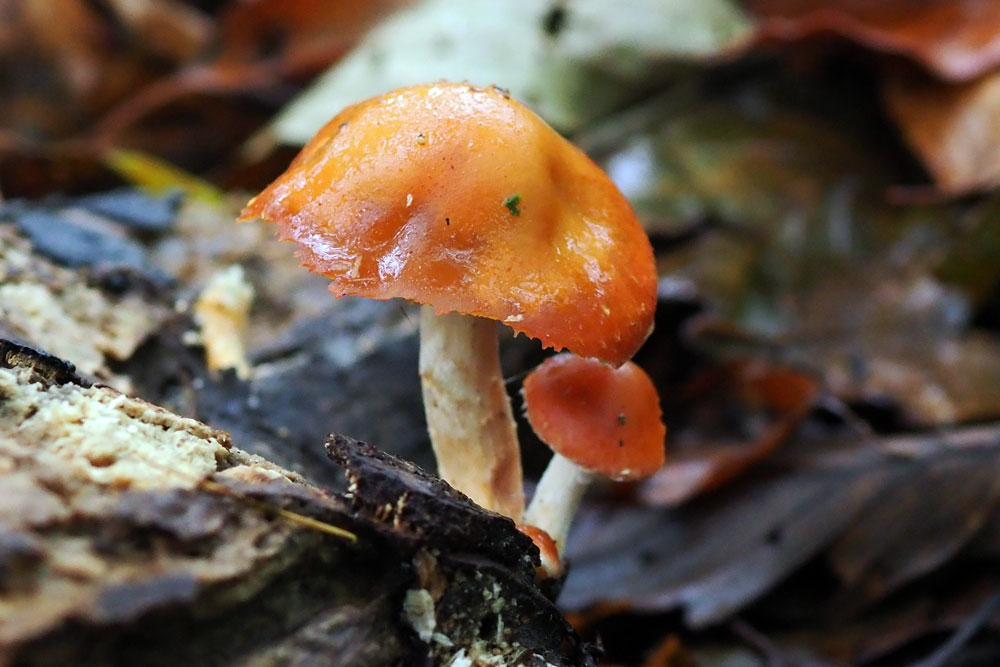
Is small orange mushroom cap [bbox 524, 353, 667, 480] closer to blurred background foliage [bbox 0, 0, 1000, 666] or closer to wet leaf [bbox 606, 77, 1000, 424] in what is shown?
blurred background foliage [bbox 0, 0, 1000, 666]

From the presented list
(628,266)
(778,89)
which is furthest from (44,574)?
(778,89)

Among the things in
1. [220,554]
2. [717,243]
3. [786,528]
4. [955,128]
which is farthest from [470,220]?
[955,128]

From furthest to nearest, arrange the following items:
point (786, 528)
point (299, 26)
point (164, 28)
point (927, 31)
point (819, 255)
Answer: point (164, 28)
point (299, 26)
point (927, 31)
point (819, 255)
point (786, 528)

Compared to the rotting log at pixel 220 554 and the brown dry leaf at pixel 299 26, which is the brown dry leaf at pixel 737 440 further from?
the brown dry leaf at pixel 299 26

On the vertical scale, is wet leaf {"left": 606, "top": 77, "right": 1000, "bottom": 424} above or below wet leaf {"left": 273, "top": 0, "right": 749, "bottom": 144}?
below

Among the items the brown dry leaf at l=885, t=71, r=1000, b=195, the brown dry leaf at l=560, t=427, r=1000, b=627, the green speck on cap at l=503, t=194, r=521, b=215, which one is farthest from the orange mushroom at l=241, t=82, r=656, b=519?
the brown dry leaf at l=885, t=71, r=1000, b=195

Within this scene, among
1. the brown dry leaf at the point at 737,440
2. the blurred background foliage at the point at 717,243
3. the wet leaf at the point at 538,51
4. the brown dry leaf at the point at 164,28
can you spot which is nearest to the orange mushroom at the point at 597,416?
the blurred background foliage at the point at 717,243

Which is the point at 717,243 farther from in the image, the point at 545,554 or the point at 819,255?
the point at 545,554
